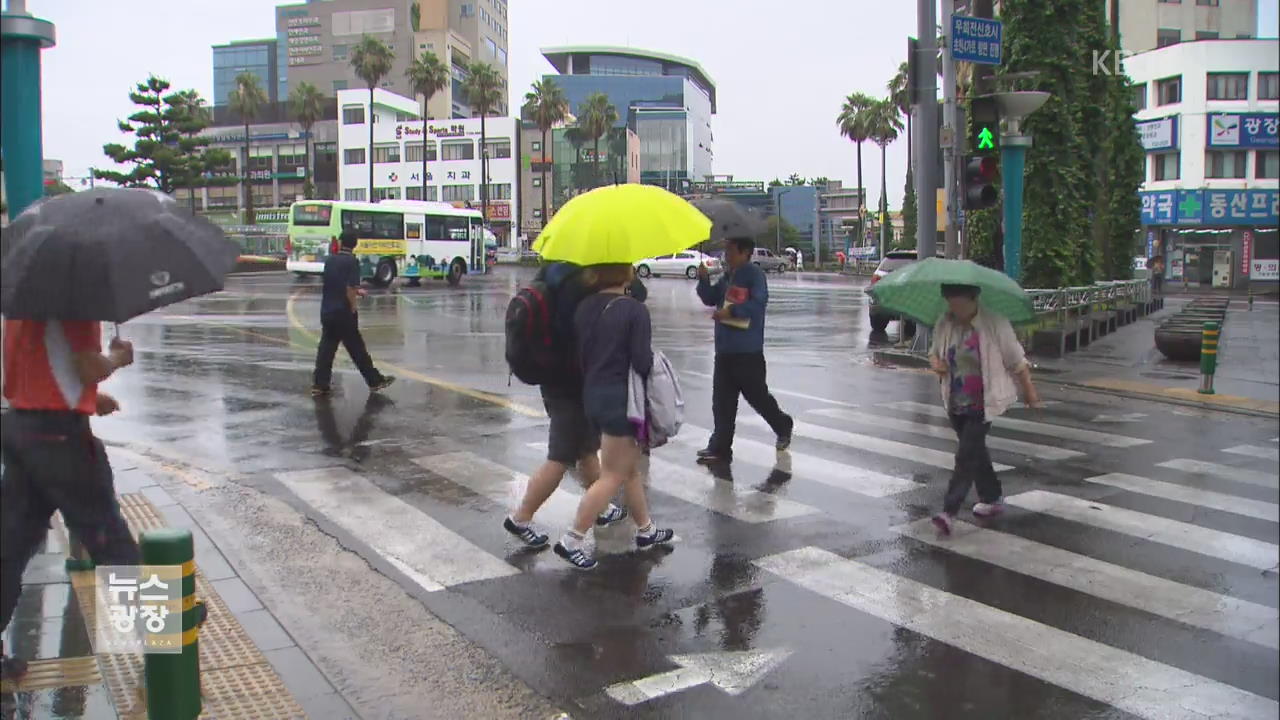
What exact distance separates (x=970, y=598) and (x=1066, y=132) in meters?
17.5

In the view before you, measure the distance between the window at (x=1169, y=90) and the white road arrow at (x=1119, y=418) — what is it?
144 feet

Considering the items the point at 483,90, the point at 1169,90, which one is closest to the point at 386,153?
the point at 483,90

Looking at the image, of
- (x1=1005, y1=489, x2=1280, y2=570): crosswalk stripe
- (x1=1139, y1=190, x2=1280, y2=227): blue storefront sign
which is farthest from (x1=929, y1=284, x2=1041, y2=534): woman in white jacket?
(x1=1139, y1=190, x2=1280, y2=227): blue storefront sign

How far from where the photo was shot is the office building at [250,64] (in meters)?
156

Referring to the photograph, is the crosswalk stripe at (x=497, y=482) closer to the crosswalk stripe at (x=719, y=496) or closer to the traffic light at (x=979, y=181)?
the crosswalk stripe at (x=719, y=496)

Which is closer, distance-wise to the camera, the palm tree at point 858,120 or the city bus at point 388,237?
the city bus at point 388,237

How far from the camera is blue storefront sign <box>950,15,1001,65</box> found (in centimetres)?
1520

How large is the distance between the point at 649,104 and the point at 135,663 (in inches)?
5166

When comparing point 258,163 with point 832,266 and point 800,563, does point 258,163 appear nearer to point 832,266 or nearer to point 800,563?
point 832,266

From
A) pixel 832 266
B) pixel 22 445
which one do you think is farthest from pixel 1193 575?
pixel 832 266

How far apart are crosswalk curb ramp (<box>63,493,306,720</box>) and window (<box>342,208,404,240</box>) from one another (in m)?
37.1

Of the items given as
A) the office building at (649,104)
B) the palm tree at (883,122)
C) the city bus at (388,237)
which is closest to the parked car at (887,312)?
the city bus at (388,237)

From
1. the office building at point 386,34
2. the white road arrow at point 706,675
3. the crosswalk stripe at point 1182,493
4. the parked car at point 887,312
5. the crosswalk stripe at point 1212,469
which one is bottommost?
the white road arrow at point 706,675

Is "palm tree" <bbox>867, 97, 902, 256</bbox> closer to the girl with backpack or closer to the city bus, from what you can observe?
the city bus
